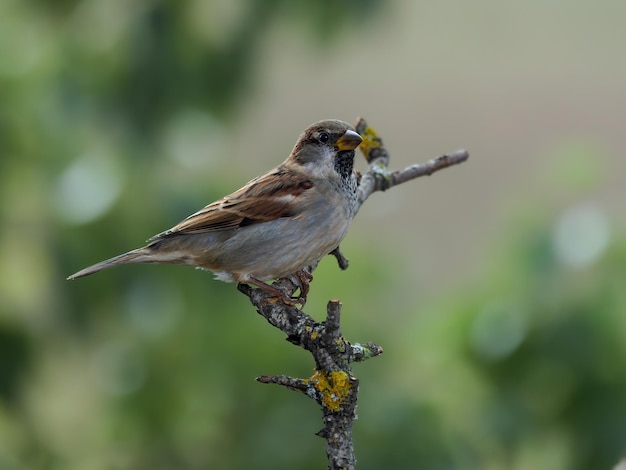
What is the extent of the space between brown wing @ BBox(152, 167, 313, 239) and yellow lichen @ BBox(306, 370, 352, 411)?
112 centimetres

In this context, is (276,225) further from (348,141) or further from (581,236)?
(581,236)

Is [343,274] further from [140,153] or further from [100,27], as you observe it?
[100,27]

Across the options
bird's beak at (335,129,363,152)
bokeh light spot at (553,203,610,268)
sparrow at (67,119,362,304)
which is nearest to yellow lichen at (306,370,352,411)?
sparrow at (67,119,362,304)

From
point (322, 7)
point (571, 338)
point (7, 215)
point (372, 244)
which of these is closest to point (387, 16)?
point (322, 7)

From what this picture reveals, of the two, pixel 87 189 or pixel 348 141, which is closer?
pixel 348 141

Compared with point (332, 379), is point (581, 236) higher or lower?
lower

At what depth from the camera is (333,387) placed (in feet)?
5.88

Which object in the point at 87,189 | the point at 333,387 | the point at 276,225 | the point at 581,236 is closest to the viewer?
the point at 333,387

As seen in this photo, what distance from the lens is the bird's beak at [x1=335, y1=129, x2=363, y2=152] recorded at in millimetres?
2922

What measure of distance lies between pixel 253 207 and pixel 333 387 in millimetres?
1228

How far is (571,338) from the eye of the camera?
4070 millimetres

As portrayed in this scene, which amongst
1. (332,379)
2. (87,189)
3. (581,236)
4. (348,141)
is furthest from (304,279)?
(87,189)

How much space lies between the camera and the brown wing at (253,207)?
9.39 ft

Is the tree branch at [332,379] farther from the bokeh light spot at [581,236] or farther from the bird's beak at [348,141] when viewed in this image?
the bokeh light spot at [581,236]
